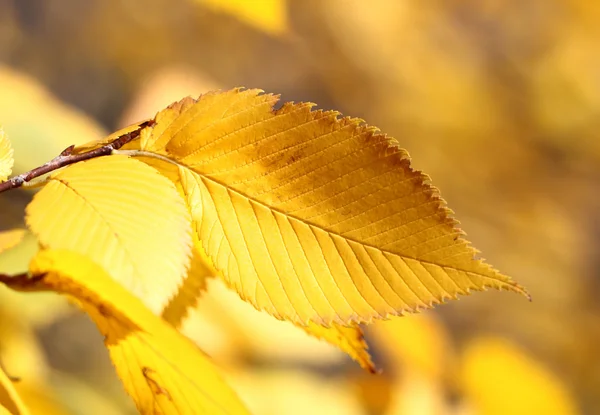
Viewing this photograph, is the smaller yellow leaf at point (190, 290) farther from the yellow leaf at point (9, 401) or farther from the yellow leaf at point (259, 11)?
the yellow leaf at point (259, 11)

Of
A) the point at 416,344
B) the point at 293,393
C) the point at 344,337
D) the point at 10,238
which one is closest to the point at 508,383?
the point at 416,344

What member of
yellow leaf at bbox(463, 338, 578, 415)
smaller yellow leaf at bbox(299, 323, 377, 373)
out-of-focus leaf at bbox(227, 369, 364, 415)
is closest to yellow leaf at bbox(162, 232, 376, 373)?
smaller yellow leaf at bbox(299, 323, 377, 373)

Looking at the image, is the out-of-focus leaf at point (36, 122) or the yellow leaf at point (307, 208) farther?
Answer: the out-of-focus leaf at point (36, 122)

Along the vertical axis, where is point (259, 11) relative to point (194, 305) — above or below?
above

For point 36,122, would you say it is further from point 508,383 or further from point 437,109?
point 508,383

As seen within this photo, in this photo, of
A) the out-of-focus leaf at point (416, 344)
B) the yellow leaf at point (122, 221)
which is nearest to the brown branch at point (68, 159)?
the yellow leaf at point (122, 221)

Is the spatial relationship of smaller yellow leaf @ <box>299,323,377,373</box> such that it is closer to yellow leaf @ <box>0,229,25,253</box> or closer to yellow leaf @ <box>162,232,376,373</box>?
yellow leaf @ <box>162,232,376,373</box>
